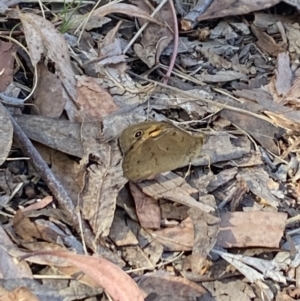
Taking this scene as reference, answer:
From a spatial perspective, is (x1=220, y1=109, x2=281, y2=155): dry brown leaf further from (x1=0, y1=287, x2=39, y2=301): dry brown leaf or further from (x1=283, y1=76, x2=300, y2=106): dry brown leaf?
(x1=0, y1=287, x2=39, y2=301): dry brown leaf

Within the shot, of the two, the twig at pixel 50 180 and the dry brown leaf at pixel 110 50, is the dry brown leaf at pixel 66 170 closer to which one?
the twig at pixel 50 180

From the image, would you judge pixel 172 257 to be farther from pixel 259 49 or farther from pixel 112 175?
pixel 259 49

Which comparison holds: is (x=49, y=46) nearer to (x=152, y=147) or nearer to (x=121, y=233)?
(x=152, y=147)

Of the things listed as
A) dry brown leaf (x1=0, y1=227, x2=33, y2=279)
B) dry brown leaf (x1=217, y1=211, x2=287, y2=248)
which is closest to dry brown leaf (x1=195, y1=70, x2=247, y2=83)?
dry brown leaf (x1=217, y1=211, x2=287, y2=248)

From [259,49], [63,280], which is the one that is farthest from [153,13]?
[63,280]

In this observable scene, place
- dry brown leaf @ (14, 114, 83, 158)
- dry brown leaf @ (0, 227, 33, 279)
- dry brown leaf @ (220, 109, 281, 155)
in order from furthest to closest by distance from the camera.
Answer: dry brown leaf @ (220, 109, 281, 155)
dry brown leaf @ (14, 114, 83, 158)
dry brown leaf @ (0, 227, 33, 279)

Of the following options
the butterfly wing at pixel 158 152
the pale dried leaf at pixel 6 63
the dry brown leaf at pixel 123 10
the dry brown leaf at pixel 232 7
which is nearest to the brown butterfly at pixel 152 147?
the butterfly wing at pixel 158 152
